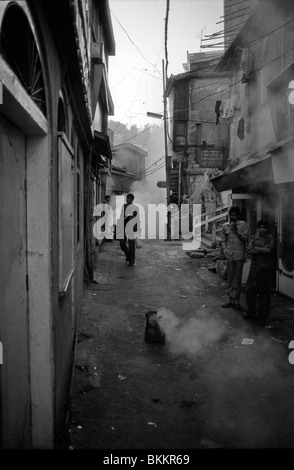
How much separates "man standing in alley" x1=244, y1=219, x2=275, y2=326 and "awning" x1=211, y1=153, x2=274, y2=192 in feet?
5.69

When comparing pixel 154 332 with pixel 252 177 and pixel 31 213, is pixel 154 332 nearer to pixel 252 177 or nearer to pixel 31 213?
pixel 31 213

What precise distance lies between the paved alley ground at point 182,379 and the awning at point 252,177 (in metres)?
2.92

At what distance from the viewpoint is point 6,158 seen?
2273mm

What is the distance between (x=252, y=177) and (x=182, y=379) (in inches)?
229

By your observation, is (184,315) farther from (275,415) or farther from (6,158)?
(6,158)

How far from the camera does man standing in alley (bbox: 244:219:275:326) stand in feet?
22.6

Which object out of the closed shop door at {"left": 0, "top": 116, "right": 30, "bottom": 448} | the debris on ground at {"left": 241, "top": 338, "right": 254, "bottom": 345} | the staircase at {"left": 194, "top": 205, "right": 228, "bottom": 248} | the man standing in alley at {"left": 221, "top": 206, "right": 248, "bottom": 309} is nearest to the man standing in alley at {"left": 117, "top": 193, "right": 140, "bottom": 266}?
the man standing in alley at {"left": 221, "top": 206, "right": 248, "bottom": 309}

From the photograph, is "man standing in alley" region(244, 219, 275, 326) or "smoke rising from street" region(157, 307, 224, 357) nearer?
"smoke rising from street" region(157, 307, 224, 357)

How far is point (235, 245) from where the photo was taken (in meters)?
7.82

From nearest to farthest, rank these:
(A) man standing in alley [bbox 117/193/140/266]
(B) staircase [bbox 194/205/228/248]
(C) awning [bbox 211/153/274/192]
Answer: (C) awning [bbox 211/153/274/192]
(A) man standing in alley [bbox 117/193/140/266]
(B) staircase [bbox 194/205/228/248]

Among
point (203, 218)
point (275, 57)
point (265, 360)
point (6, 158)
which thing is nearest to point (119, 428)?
point (265, 360)

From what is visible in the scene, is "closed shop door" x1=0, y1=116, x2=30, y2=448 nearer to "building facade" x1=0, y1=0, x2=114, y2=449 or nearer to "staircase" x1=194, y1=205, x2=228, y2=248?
"building facade" x1=0, y1=0, x2=114, y2=449
